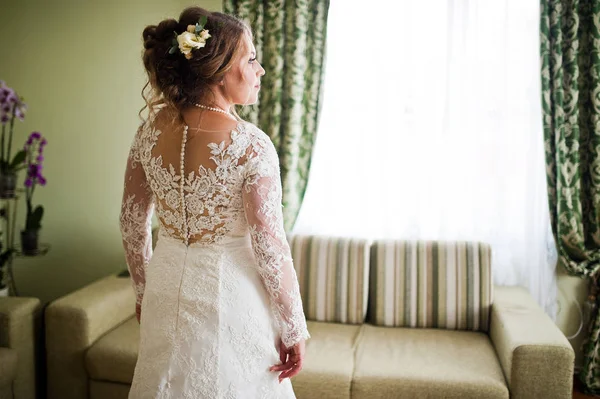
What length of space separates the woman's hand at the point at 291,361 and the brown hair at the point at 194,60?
0.66 metres

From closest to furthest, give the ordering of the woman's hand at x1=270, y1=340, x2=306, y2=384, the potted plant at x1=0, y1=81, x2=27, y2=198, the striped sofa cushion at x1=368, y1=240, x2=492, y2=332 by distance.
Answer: the woman's hand at x1=270, y1=340, x2=306, y2=384, the striped sofa cushion at x1=368, y1=240, x2=492, y2=332, the potted plant at x1=0, y1=81, x2=27, y2=198

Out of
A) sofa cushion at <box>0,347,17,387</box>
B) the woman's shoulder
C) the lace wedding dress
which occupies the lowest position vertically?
sofa cushion at <box>0,347,17,387</box>

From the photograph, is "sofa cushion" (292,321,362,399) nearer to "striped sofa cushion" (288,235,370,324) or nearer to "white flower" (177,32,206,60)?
"striped sofa cushion" (288,235,370,324)

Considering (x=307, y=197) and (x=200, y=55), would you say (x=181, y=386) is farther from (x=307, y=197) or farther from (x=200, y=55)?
(x=307, y=197)

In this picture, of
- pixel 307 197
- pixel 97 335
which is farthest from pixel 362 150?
pixel 97 335

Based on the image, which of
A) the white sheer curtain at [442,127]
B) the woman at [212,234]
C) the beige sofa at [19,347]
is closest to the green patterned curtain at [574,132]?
the white sheer curtain at [442,127]

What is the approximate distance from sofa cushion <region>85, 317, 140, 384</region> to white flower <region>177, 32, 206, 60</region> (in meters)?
1.54

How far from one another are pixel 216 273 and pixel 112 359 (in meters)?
1.29

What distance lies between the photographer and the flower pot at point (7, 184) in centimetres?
298

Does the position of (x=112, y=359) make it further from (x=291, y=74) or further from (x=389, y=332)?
(x=291, y=74)

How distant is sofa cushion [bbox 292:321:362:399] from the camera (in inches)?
89.5

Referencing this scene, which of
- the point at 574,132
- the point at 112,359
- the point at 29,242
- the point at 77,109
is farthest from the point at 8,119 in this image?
the point at 574,132

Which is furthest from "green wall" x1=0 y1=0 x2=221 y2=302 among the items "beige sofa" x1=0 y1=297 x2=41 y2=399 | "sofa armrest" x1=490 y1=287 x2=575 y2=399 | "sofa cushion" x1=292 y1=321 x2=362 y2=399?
"sofa armrest" x1=490 y1=287 x2=575 y2=399

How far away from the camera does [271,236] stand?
142 centimetres
